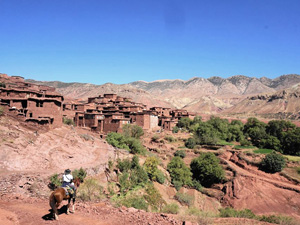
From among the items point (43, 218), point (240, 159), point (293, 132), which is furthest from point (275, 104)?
point (43, 218)

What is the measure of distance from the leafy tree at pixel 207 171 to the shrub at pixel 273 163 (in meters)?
6.92

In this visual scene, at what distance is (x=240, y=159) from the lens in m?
34.5

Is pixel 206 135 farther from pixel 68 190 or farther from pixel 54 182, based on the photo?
pixel 68 190

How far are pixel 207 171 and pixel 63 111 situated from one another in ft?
71.7

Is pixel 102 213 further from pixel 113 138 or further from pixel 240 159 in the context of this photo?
pixel 240 159

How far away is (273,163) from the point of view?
30.4 meters

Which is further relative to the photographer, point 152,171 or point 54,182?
point 152,171

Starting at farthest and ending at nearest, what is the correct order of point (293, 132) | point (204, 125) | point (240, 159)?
point (204, 125) → point (293, 132) → point (240, 159)

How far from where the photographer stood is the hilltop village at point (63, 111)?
→ 71.5 ft

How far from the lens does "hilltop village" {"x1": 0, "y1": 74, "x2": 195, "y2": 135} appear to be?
2180 centimetres

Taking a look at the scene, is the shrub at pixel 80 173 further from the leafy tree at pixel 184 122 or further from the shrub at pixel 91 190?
the leafy tree at pixel 184 122

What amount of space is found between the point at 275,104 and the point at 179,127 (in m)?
78.7

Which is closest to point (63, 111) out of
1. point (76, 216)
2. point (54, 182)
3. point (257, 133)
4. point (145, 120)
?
point (145, 120)

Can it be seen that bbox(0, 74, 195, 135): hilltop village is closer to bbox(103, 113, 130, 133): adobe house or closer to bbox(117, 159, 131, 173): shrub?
bbox(103, 113, 130, 133): adobe house
